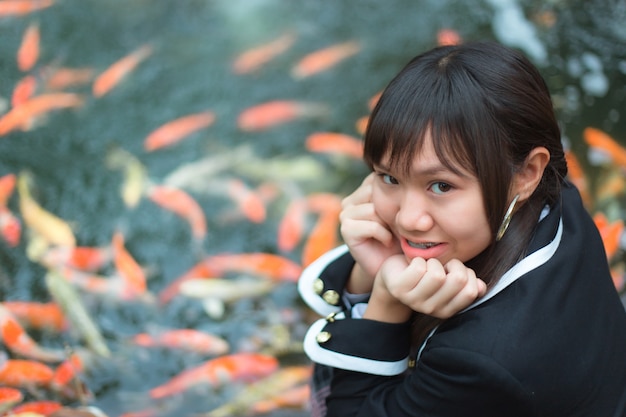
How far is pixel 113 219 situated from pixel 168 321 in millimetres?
495

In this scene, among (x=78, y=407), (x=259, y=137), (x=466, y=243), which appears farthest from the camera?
(x=259, y=137)

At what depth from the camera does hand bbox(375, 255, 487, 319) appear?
1.19 metres

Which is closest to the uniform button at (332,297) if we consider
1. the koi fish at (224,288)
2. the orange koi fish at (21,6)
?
the koi fish at (224,288)

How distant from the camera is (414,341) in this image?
4.49ft

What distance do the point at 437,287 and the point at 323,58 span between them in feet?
6.75

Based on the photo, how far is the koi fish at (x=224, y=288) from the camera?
7.72ft

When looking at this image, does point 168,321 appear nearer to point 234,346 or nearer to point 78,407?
point 234,346

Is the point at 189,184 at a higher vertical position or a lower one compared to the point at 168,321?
higher

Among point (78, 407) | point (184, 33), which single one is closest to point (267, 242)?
point (78, 407)

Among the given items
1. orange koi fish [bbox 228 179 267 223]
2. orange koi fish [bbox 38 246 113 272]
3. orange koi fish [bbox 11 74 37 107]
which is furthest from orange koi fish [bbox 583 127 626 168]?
orange koi fish [bbox 11 74 37 107]

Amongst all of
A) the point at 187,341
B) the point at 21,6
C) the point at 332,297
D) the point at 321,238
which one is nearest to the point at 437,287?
the point at 332,297

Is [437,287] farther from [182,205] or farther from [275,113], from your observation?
[275,113]

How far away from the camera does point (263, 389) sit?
213cm

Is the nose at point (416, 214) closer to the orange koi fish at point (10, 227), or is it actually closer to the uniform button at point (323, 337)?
the uniform button at point (323, 337)
